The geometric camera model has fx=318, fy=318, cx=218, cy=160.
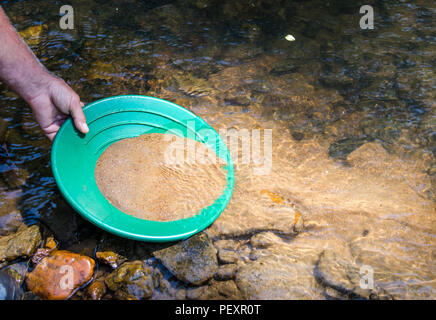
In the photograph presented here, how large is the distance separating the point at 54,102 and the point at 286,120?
2.11 meters

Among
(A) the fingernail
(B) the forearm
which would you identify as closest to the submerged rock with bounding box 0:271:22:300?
(A) the fingernail

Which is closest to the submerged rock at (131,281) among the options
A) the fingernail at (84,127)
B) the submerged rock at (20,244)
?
the submerged rock at (20,244)

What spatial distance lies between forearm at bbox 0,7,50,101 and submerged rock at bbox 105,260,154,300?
1359 millimetres

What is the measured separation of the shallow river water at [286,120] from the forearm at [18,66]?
0.73m

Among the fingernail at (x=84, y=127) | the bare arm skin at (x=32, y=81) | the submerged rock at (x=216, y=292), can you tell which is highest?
the bare arm skin at (x=32, y=81)

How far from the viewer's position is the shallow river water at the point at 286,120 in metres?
2.21

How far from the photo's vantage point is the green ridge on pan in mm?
1998

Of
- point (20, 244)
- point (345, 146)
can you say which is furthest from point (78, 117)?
point (345, 146)

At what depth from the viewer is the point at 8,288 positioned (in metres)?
1.89

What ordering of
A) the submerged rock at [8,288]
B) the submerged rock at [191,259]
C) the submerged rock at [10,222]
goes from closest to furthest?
the submerged rock at [8,288] < the submerged rock at [191,259] < the submerged rock at [10,222]

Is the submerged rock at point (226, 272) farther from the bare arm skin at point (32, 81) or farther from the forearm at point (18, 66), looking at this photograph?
the forearm at point (18, 66)

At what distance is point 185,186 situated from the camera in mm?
2369
